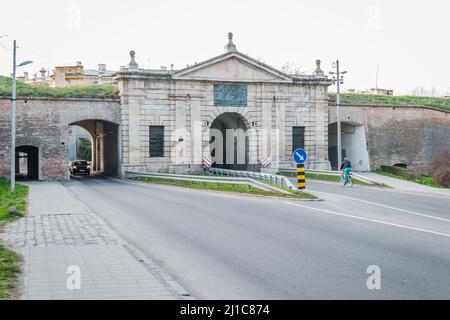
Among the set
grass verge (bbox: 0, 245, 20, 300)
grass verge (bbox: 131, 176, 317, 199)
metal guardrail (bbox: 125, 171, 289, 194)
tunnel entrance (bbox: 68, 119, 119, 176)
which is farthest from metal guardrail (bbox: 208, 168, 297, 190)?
grass verge (bbox: 0, 245, 20, 300)

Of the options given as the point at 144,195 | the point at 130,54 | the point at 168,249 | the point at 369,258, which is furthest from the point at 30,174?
the point at 369,258

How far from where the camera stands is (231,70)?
3972cm

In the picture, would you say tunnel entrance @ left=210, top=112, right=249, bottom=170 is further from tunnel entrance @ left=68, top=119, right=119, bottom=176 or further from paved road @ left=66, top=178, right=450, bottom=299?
paved road @ left=66, top=178, right=450, bottom=299

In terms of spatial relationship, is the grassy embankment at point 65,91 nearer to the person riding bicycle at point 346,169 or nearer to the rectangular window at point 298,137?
the rectangular window at point 298,137

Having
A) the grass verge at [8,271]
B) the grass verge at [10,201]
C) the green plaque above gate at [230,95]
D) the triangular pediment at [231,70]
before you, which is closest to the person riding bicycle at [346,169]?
the green plaque above gate at [230,95]

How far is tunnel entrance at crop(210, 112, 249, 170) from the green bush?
10528 mm

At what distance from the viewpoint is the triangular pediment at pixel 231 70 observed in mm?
38969

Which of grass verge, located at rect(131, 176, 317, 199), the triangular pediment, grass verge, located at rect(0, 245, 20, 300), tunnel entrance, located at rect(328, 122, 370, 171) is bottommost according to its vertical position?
grass verge, located at rect(0, 245, 20, 300)

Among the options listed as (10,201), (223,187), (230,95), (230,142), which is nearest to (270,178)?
(223,187)

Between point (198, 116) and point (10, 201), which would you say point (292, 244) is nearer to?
point (10, 201)

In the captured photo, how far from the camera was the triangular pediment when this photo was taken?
3897 centimetres

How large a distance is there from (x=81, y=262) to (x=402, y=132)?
127 feet

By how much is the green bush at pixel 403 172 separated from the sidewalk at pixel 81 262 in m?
25.9
